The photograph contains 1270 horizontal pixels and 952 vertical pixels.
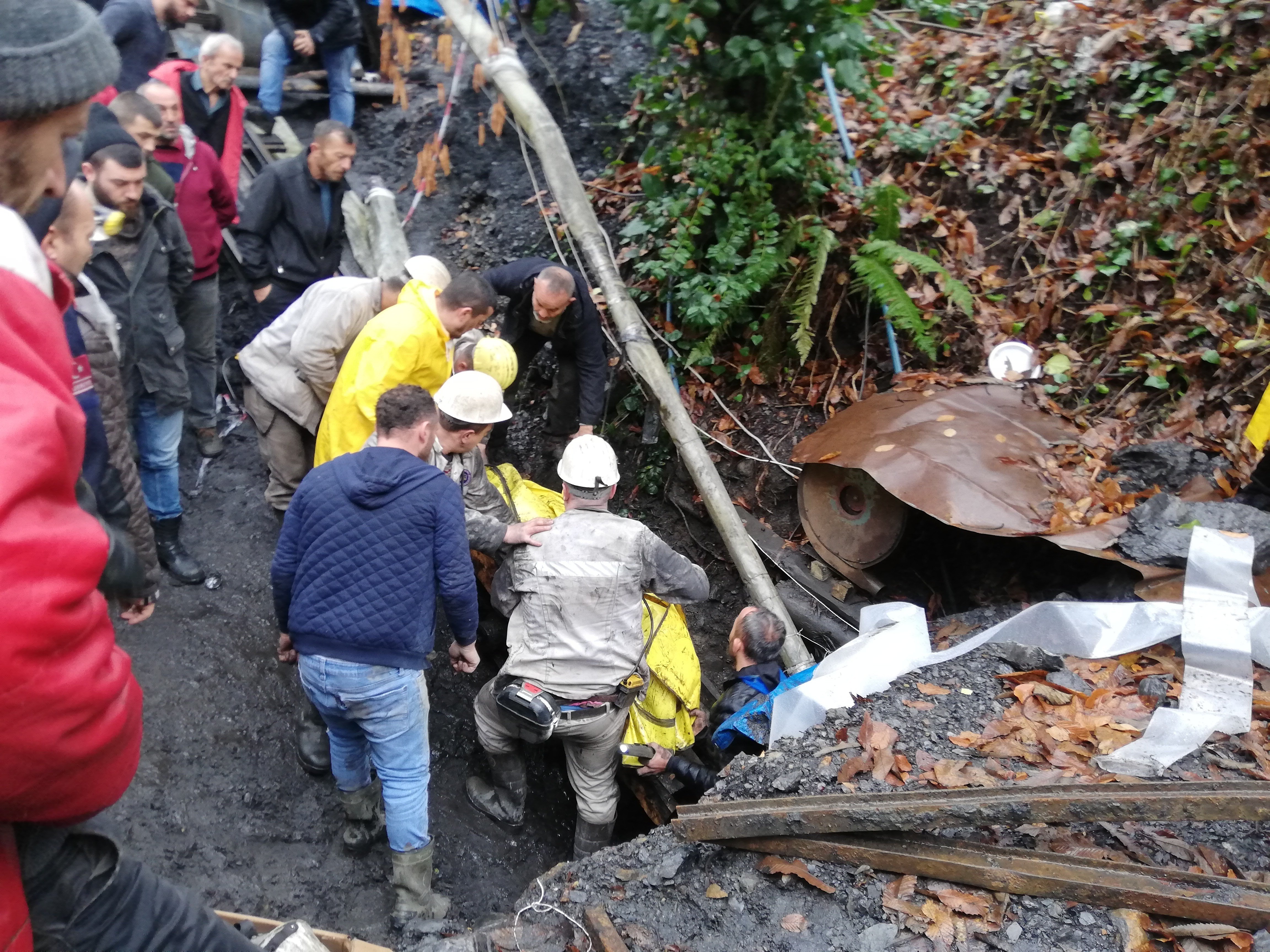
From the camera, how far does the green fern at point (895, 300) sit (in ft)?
19.2

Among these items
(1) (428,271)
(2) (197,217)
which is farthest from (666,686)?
(2) (197,217)

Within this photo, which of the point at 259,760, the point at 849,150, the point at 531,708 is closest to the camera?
the point at 531,708

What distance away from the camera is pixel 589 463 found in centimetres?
417

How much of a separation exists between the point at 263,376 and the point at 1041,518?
14.4 ft

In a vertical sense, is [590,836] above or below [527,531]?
below

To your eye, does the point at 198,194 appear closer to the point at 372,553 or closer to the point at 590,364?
the point at 590,364

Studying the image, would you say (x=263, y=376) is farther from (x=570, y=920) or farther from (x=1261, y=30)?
(x=1261, y=30)

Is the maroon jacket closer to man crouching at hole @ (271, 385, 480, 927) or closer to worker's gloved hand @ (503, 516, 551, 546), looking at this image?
man crouching at hole @ (271, 385, 480, 927)

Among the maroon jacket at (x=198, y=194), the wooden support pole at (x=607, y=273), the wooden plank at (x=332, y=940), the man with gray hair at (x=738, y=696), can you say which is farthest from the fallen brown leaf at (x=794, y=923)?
the maroon jacket at (x=198, y=194)

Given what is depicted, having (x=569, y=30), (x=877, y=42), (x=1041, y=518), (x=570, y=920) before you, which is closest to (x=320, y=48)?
(x=569, y=30)

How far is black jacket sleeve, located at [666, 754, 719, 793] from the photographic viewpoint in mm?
4262

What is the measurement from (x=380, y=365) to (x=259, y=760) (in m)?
2.13

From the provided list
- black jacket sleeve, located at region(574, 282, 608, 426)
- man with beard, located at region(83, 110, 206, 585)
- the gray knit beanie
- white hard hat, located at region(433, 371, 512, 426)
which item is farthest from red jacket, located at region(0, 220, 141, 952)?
black jacket sleeve, located at region(574, 282, 608, 426)

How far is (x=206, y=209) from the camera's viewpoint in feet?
17.7
